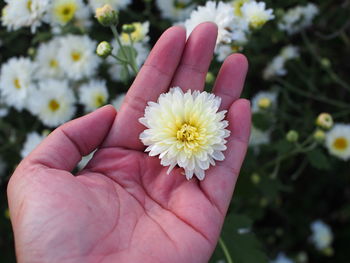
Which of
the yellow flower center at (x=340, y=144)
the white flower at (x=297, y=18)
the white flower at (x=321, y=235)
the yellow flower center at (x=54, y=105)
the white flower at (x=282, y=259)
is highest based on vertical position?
the white flower at (x=297, y=18)

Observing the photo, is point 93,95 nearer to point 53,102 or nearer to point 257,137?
point 53,102

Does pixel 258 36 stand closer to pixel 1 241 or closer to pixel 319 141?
pixel 319 141

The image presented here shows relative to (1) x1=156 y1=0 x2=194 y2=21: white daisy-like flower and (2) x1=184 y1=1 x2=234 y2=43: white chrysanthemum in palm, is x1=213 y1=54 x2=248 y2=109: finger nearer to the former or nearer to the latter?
(2) x1=184 y1=1 x2=234 y2=43: white chrysanthemum in palm

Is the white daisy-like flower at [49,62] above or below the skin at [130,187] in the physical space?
above

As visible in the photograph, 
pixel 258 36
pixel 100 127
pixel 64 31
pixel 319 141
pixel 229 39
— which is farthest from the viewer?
pixel 258 36

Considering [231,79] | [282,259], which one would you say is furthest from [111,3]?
[282,259]

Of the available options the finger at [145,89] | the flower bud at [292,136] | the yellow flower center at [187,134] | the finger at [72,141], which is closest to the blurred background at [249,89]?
the flower bud at [292,136]

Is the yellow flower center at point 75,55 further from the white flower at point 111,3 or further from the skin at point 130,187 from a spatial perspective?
the skin at point 130,187

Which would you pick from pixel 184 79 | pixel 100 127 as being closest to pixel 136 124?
pixel 100 127
